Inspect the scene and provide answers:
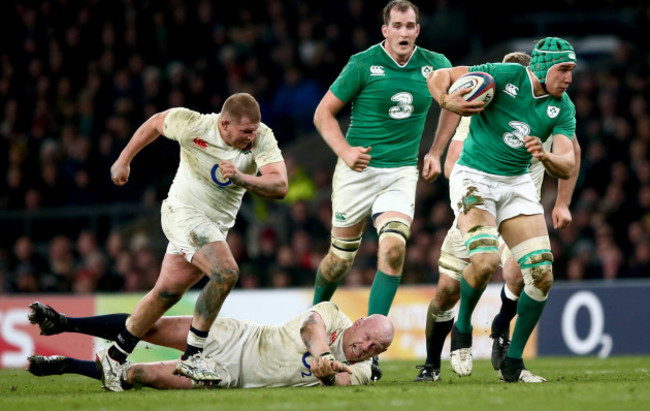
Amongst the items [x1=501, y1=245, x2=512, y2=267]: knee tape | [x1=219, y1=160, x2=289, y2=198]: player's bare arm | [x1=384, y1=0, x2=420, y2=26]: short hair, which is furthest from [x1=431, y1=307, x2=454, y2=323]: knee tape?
[x1=384, y1=0, x2=420, y2=26]: short hair

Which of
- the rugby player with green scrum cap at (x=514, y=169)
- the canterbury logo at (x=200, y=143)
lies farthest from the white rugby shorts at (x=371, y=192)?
the canterbury logo at (x=200, y=143)

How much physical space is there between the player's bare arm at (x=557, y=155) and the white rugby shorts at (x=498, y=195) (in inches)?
17.2

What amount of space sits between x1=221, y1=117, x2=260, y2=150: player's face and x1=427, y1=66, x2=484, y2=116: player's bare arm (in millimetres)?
1392

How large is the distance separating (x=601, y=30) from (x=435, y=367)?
1156cm

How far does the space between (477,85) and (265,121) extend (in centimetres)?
1046

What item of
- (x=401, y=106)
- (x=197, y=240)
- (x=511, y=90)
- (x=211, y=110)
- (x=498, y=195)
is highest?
(x=211, y=110)

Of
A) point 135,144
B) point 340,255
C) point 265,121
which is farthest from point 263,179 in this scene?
point 265,121

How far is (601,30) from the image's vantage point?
19234mm

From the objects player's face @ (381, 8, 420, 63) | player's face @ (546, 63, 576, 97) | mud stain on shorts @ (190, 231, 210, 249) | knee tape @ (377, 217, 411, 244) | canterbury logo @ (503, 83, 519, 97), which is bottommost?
mud stain on shorts @ (190, 231, 210, 249)

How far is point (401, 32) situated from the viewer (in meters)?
9.27

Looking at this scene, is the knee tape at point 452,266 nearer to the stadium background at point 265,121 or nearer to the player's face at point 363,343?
the player's face at point 363,343

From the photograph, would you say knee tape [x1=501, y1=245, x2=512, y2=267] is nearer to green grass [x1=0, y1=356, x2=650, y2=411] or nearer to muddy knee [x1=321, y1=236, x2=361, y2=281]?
green grass [x1=0, y1=356, x2=650, y2=411]

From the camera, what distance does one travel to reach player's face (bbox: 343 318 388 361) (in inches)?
318

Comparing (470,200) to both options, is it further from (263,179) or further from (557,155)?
(263,179)
